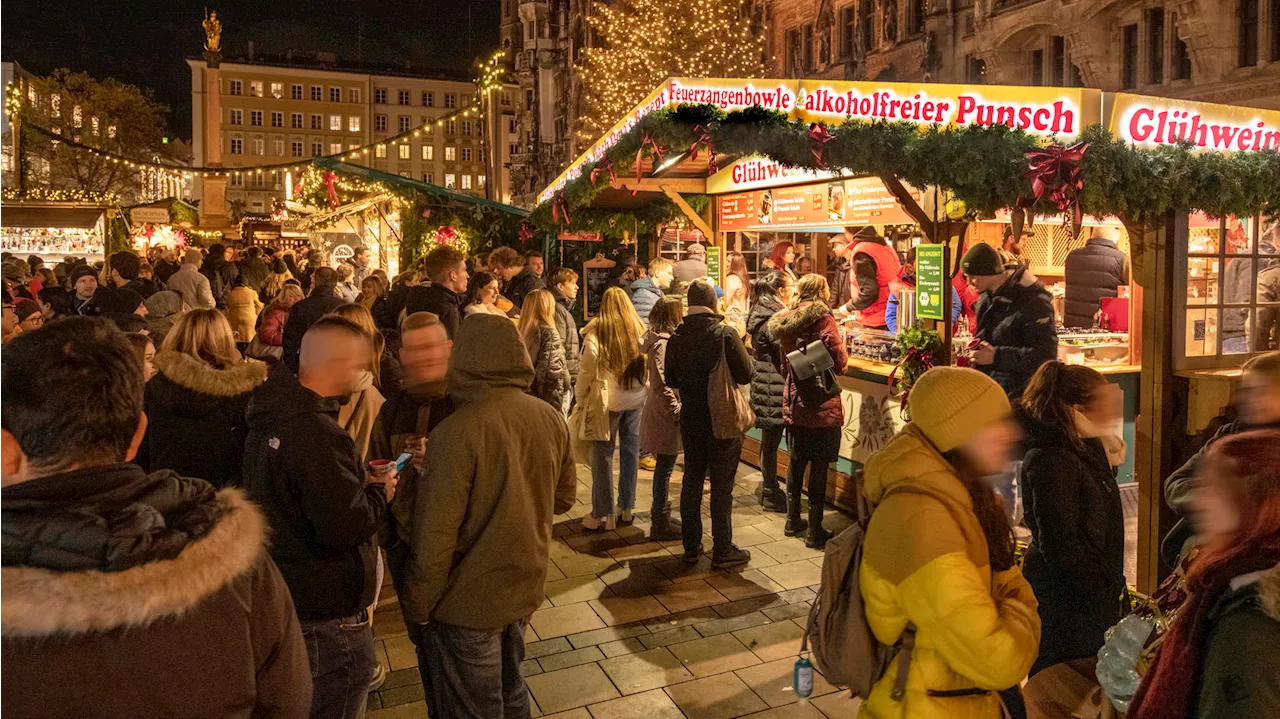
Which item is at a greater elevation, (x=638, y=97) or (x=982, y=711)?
(x=638, y=97)

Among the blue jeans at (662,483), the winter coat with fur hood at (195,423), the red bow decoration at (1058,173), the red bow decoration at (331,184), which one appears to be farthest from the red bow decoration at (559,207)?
the winter coat with fur hood at (195,423)

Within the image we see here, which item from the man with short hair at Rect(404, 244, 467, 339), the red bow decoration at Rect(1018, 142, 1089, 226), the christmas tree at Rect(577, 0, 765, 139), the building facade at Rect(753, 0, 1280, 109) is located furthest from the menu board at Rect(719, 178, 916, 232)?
the christmas tree at Rect(577, 0, 765, 139)

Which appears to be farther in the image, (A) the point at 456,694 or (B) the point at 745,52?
(B) the point at 745,52

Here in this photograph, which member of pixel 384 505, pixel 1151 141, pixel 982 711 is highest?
pixel 1151 141

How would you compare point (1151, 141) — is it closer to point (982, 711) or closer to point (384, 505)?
point (982, 711)

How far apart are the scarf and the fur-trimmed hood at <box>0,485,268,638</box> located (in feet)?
5.72

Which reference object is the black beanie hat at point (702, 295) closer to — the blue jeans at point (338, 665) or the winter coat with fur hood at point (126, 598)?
the blue jeans at point (338, 665)

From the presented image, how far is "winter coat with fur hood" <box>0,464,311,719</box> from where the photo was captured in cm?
142

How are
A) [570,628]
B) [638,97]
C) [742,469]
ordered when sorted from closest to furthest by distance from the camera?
[570,628] → [742,469] → [638,97]

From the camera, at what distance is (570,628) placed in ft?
17.1

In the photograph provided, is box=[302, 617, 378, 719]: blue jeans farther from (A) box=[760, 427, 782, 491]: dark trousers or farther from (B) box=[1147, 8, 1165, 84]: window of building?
(B) box=[1147, 8, 1165, 84]: window of building

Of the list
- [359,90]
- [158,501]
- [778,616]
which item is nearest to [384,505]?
[158,501]

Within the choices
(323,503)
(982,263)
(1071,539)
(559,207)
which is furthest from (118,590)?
(559,207)

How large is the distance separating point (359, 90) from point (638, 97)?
2532 inches
